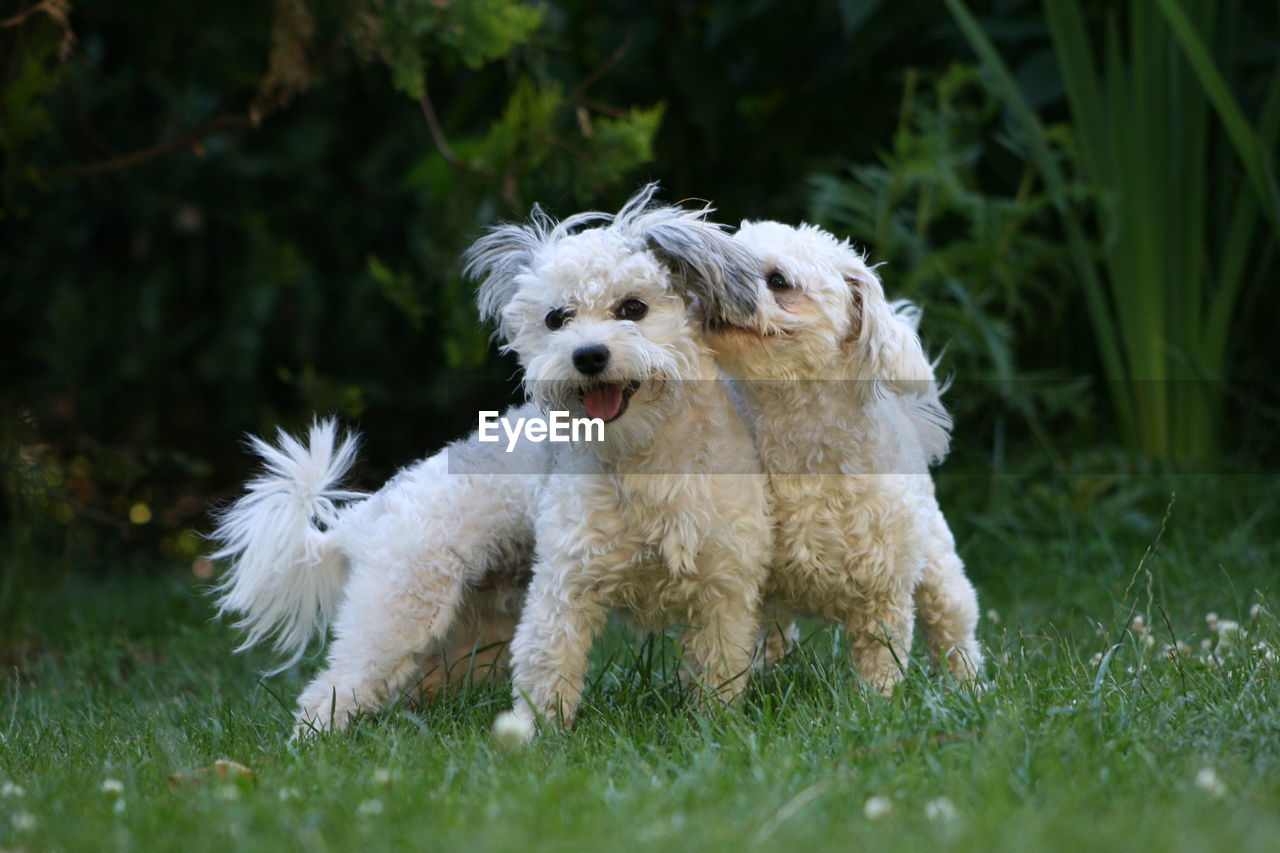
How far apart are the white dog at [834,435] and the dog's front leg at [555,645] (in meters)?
0.48

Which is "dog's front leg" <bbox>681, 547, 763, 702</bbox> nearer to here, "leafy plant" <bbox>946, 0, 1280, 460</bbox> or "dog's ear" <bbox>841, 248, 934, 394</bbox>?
"dog's ear" <bbox>841, 248, 934, 394</bbox>

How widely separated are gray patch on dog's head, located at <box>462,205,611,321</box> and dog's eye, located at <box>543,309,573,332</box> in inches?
5.9

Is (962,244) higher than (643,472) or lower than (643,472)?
higher

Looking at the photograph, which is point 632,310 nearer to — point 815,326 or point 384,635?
point 815,326

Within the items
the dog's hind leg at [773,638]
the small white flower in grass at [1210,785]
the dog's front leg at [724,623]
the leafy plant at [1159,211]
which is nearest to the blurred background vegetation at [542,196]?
the leafy plant at [1159,211]

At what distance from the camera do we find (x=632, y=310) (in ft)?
9.58

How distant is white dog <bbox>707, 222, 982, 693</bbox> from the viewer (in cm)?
301

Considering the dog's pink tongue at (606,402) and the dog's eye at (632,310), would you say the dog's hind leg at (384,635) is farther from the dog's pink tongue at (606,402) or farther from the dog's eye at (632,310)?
the dog's eye at (632,310)

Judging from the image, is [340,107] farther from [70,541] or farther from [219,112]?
[70,541]

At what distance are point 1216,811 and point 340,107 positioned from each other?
575 cm

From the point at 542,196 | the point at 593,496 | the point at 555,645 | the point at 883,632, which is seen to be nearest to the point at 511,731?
the point at 555,645

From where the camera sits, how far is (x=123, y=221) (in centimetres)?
655

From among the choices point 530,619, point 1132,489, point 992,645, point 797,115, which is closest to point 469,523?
point 530,619

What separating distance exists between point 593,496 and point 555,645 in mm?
339
